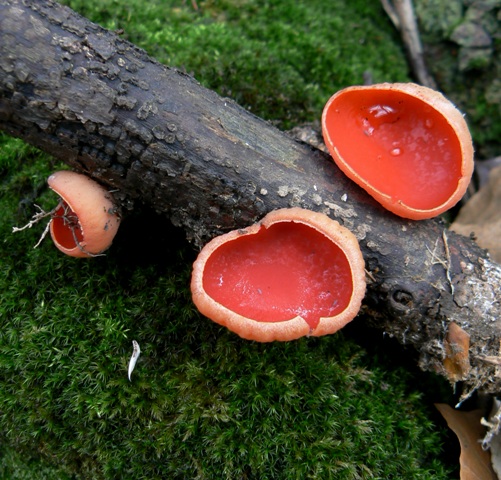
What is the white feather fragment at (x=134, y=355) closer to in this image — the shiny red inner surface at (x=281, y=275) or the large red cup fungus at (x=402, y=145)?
the shiny red inner surface at (x=281, y=275)

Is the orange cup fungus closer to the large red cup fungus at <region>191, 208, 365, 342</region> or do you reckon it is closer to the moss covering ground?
the moss covering ground

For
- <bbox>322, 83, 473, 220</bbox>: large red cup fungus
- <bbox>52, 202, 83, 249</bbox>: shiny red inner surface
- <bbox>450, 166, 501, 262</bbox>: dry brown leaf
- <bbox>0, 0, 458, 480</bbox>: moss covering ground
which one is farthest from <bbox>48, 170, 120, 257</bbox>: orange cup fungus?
<bbox>450, 166, 501, 262</bbox>: dry brown leaf

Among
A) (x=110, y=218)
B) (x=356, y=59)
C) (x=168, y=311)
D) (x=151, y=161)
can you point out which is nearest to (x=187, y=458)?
(x=168, y=311)

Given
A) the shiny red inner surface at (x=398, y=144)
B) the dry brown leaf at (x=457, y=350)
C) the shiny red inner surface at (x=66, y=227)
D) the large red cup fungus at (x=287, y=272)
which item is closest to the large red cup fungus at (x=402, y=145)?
the shiny red inner surface at (x=398, y=144)

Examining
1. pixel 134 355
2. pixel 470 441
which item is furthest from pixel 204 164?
pixel 470 441

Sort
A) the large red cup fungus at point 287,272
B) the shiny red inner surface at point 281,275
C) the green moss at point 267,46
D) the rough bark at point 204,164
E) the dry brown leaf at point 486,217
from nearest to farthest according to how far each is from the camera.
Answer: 1. the rough bark at point 204,164
2. the large red cup fungus at point 287,272
3. the shiny red inner surface at point 281,275
4. the dry brown leaf at point 486,217
5. the green moss at point 267,46

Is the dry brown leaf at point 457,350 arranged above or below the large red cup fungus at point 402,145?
below

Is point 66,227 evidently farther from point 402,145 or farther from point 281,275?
point 402,145
